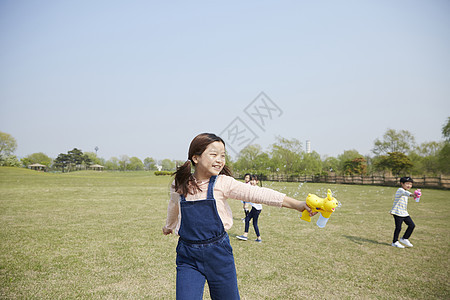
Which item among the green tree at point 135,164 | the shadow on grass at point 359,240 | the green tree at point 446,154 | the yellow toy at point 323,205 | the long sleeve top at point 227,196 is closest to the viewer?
the yellow toy at point 323,205

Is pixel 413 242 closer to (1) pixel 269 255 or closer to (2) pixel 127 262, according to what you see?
(1) pixel 269 255

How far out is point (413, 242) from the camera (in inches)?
318

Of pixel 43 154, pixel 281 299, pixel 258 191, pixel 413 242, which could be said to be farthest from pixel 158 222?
pixel 43 154

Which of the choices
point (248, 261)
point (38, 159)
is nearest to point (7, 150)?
point (38, 159)

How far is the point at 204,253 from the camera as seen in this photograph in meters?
2.46

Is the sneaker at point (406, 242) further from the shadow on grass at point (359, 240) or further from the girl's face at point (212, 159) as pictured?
the girl's face at point (212, 159)

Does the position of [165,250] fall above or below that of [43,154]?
below

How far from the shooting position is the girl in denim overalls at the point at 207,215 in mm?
2412

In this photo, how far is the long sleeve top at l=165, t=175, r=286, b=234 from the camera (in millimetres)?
2377

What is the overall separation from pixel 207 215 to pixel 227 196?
0.25m

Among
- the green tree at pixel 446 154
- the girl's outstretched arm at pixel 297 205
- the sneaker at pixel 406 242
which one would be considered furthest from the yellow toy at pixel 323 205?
the green tree at pixel 446 154

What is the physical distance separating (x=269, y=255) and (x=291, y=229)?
3242mm

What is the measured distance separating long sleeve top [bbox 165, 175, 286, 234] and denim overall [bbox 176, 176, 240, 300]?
6cm

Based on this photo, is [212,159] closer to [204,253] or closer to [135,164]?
[204,253]
